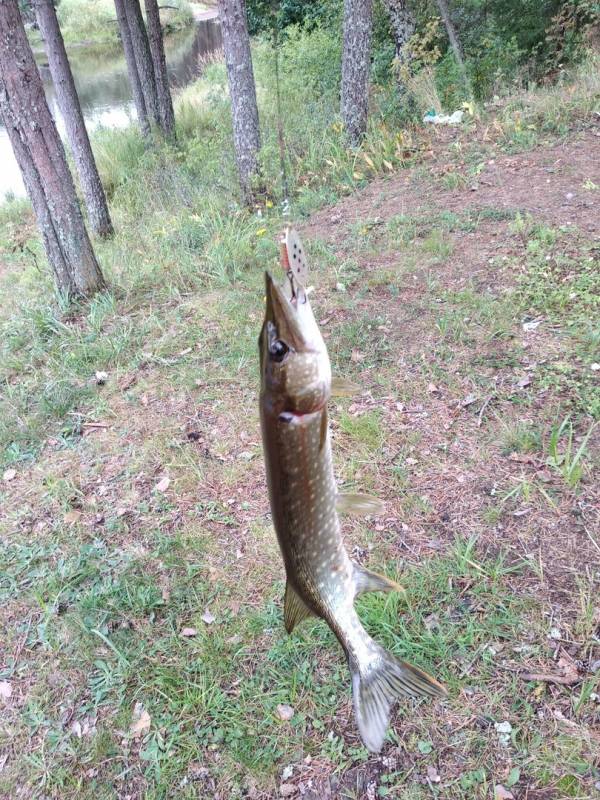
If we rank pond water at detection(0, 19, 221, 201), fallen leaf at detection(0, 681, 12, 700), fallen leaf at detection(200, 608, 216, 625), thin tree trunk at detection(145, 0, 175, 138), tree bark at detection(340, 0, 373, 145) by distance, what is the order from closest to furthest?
fallen leaf at detection(0, 681, 12, 700) < fallen leaf at detection(200, 608, 216, 625) < tree bark at detection(340, 0, 373, 145) < thin tree trunk at detection(145, 0, 175, 138) < pond water at detection(0, 19, 221, 201)

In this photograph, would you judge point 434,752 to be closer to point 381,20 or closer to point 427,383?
point 427,383

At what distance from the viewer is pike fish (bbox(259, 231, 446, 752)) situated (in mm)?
1390

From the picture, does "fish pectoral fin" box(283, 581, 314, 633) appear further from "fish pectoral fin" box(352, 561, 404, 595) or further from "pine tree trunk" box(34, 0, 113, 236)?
"pine tree trunk" box(34, 0, 113, 236)

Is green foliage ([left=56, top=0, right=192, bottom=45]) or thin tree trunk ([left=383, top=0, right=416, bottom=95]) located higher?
green foliage ([left=56, top=0, right=192, bottom=45])

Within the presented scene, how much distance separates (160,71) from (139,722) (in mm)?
10585

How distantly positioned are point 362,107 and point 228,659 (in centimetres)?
778

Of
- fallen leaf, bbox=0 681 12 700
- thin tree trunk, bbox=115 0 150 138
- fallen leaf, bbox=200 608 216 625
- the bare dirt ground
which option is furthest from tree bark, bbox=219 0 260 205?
fallen leaf, bbox=0 681 12 700

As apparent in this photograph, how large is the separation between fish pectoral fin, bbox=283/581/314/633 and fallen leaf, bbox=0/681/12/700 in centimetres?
183

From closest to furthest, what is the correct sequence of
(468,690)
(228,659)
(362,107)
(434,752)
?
(434,752) < (468,690) < (228,659) < (362,107)

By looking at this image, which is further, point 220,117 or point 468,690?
point 220,117

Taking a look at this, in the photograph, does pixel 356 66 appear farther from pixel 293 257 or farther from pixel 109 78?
pixel 109 78

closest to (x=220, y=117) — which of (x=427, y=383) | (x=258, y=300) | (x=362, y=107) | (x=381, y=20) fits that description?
(x=362, y=107)

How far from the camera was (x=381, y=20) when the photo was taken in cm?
1184

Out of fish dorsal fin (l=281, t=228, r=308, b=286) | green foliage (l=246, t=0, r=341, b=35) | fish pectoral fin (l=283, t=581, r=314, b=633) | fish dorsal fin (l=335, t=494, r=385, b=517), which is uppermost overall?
green foliage (l=246, t=0, r=341, b=35)
